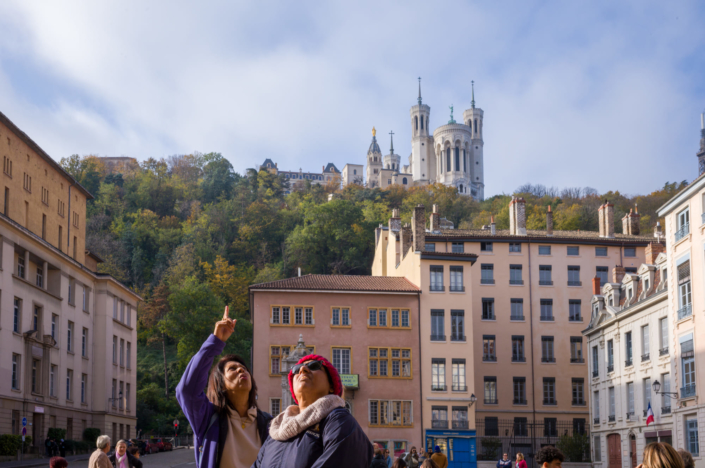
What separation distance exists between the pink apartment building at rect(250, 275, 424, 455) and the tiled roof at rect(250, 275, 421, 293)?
6cm

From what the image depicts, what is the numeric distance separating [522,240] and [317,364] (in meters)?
55.1

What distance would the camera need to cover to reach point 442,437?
46.8 metres

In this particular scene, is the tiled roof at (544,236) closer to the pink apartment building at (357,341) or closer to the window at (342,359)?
the pink apartment building at (357,341)

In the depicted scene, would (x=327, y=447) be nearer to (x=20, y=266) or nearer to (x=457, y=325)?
(x=20, y=266)

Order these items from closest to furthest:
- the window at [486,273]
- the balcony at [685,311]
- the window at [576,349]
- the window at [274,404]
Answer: the balcony at [685,311] < the window at [274,404] < the window at [576,349] < the window at [486,273]

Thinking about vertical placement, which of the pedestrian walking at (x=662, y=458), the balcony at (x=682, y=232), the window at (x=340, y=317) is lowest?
the pedestrian walking at (x=662, y=458)

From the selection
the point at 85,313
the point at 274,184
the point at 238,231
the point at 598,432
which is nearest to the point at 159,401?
the point at 85,313

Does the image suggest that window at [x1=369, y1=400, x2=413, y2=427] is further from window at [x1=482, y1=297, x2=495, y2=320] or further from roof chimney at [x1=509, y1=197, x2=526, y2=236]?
roof chimney at [x1=509, y1=197, x2=526, y2=236]

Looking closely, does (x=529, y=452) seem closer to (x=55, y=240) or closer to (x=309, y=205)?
(x=55, y=240)

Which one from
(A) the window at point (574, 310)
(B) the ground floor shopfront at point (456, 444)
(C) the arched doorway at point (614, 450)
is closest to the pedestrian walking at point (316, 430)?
(C) the arched doorway at point (614, 450)

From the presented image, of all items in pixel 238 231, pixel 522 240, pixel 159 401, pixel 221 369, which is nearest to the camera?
pixel 221 369

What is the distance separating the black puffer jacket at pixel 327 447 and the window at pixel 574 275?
55906 mm

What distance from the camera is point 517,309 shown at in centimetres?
5747

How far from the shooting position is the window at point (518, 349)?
56.2 m
